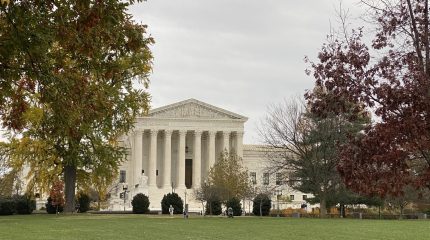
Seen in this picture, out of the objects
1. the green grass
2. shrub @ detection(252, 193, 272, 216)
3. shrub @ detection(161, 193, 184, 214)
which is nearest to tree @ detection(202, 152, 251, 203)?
shrub @ detection(252, 193, 272, 216)

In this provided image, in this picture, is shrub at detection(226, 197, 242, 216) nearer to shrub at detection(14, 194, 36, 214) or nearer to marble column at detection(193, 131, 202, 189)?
shrub at detection(14, 194, 36, 214)

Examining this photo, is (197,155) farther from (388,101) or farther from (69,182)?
(388,101)

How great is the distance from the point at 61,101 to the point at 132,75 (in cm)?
3092

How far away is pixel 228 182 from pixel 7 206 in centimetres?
2254

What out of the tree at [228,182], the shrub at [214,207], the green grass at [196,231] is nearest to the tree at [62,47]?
the green grass at [196,231]

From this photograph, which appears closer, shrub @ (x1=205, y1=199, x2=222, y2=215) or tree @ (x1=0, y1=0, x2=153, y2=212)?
tree @ (x1=0, y1=0, x2=153, y2=212)

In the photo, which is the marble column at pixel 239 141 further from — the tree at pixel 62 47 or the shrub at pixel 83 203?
the tree at pixel 62 47

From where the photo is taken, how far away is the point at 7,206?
51.4 meters

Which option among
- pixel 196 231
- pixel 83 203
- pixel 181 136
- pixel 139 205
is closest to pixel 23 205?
pixel 83 203

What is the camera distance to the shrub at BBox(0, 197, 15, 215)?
51.0m

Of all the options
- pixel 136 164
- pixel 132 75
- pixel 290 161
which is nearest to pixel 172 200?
pixel 290 161

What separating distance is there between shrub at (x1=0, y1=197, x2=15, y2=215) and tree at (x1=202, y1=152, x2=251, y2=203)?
18.2 meters

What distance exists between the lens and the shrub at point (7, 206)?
5103cm

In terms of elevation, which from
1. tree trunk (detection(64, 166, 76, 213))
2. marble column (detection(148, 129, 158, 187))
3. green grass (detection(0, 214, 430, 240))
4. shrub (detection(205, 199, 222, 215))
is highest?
marble column (detection(148, 129, 158, 187))
